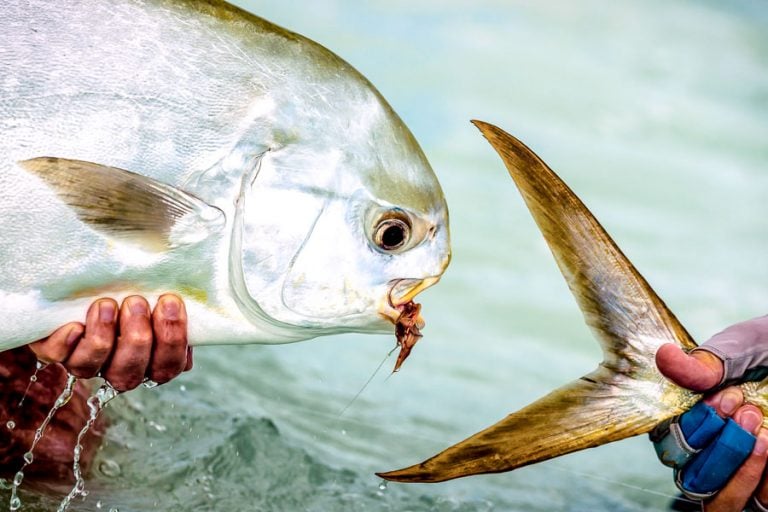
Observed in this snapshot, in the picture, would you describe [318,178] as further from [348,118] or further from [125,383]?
[125,383]

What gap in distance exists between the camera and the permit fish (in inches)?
63.6

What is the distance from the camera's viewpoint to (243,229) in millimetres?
1684

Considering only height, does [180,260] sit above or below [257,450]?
above

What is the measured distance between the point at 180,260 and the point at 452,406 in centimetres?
330

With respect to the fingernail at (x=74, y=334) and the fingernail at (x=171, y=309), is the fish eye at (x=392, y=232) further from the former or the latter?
the fingernail at (x=74, y=334)

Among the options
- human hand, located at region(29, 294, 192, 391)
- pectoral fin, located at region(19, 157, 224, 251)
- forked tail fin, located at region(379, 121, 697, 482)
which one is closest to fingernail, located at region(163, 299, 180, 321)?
human hand, located at region(29, 294, 192, 391)

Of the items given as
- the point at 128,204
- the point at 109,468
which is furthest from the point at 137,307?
the point at 109,468

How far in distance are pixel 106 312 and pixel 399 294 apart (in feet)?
1.84

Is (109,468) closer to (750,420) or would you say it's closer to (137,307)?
(137,307)

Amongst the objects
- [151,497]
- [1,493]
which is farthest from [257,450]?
[1,493]

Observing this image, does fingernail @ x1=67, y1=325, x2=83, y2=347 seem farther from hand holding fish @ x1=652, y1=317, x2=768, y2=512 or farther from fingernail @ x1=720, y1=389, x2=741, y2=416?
fingernail @ x1=720, y1=389, x2=741, y2=416

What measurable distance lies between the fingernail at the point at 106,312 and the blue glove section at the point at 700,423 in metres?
1.17

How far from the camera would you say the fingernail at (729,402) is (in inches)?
75.4

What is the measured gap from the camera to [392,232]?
1766mm
